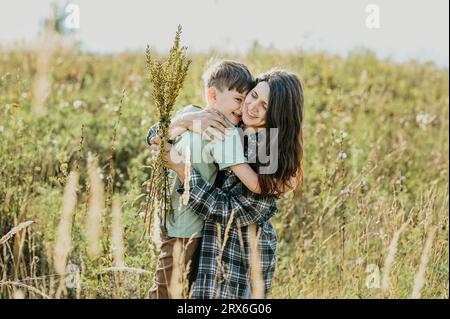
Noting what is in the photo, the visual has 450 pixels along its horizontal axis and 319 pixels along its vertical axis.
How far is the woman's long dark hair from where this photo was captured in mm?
3559

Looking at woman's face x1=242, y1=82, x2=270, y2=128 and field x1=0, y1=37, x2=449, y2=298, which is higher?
woman's face x1=242, y1=82, x2=270, y2=128

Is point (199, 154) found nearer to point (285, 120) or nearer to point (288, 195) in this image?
point (285, 120)

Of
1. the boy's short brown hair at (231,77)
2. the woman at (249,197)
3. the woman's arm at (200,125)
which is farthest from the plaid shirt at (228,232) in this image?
the boy's short brown hair at (231,77)

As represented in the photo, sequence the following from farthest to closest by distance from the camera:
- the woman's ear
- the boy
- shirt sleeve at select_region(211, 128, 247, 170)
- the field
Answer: the field
the woman's ear
the boy
shirt sleeve at select_region(211, 128, 247, 170)

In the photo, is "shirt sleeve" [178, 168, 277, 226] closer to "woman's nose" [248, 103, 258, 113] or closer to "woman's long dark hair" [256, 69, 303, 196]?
"woman's long dark hair" [256, 69, 303, 196]

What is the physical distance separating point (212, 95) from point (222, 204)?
55 centimetres

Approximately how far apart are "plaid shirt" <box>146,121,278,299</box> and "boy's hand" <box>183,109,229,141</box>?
0.17 metres

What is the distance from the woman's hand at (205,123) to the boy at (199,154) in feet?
0.09

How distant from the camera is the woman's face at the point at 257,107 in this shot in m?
3.55

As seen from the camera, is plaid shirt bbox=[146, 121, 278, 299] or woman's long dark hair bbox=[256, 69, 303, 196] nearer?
plaid shirt bbox=[146, 121, 278, 299]

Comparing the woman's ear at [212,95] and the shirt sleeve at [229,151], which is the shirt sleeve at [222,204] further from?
the woman's ear at [212,95]

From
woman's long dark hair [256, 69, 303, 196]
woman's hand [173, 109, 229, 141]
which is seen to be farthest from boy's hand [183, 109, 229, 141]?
woman's long dark hair [256, 69, 303, 196]

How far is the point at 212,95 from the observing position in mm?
3662
